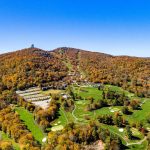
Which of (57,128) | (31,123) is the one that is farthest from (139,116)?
(31,123)

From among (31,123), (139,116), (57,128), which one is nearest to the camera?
(57,128)

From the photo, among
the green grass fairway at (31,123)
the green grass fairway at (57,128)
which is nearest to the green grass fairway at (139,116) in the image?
the green grass fairway at (57,128)

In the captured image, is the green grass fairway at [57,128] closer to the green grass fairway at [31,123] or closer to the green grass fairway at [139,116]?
the green grass fairway at [31,123]

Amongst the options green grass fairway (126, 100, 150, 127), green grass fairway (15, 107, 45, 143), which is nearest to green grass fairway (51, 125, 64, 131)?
green grass fairway (15, 107, 45, 143)

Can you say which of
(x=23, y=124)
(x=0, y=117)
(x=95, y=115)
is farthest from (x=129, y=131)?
(x=0, y=117)

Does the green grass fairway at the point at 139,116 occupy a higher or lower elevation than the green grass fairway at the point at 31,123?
higher

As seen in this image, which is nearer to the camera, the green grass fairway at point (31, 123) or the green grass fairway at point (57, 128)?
the green grass fairway at point (31, 123)

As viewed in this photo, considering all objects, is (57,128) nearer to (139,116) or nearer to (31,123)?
(31,123)

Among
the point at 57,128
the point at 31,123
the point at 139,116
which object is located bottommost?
the point at 31,123
